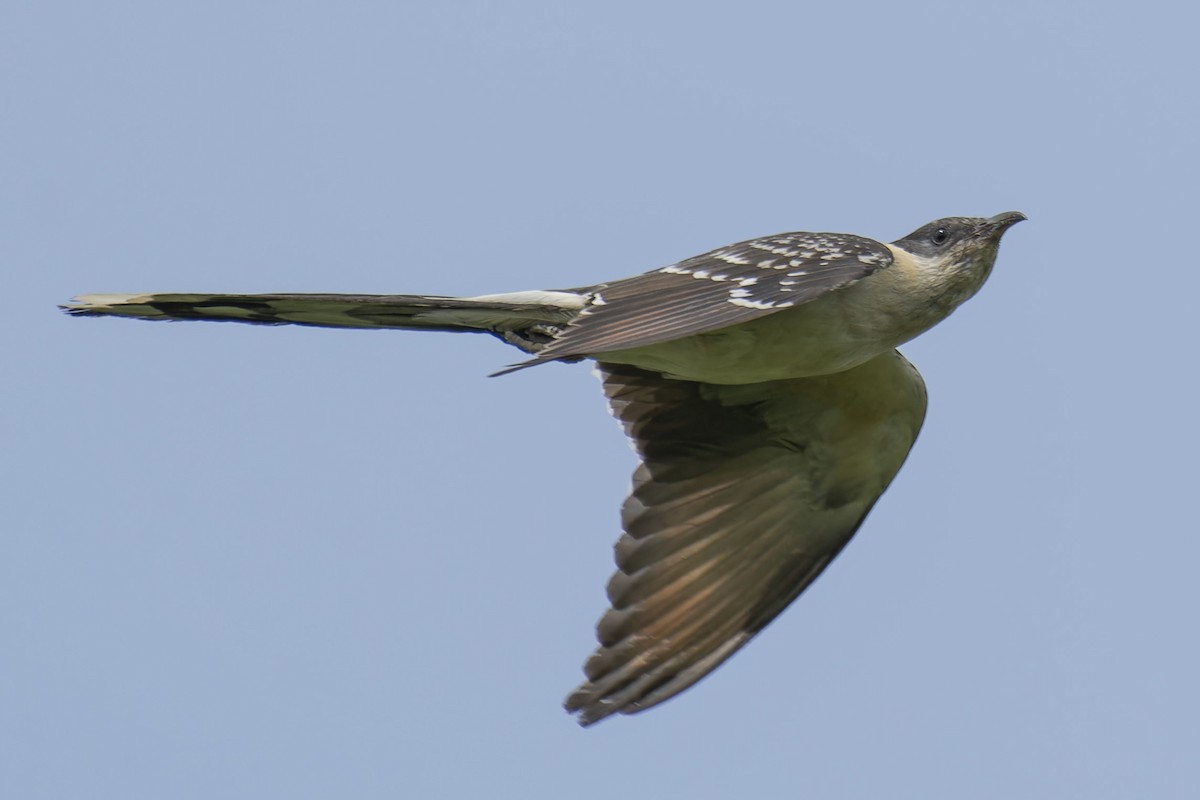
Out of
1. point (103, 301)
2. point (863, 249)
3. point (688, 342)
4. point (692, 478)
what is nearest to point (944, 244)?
point (863, 249)

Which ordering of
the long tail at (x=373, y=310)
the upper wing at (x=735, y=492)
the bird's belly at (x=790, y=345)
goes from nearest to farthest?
the long tail at (x=373, y=310)
the bird's belly at (x=790, y=345)
the upper wing at (x=735, y=492)

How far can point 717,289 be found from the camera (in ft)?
25.5

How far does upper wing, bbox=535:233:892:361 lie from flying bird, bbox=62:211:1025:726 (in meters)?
0.01

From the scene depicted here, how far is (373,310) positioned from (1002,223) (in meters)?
3.22

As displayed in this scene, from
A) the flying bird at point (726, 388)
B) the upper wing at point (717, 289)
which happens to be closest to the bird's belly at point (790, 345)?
the flying bird at point (726, 388)

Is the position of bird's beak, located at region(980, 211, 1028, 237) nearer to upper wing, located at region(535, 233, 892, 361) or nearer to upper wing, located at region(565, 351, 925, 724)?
upper wing, located at region(535, 233, 892, 361)

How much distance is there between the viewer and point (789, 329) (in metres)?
8.29

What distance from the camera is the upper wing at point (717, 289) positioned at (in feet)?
23.9

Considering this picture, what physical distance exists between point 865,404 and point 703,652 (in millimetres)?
1681

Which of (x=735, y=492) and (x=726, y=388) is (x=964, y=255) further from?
(x=735, y=492)

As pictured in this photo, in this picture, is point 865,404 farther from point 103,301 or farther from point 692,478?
point 103,301

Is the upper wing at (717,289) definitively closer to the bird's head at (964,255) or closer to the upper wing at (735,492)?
the bird's head at (964,255)

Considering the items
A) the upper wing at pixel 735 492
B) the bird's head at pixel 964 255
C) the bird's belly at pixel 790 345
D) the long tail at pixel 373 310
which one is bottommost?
the upper wing at pixel 735 492

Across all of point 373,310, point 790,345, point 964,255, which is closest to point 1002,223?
point 964,255
